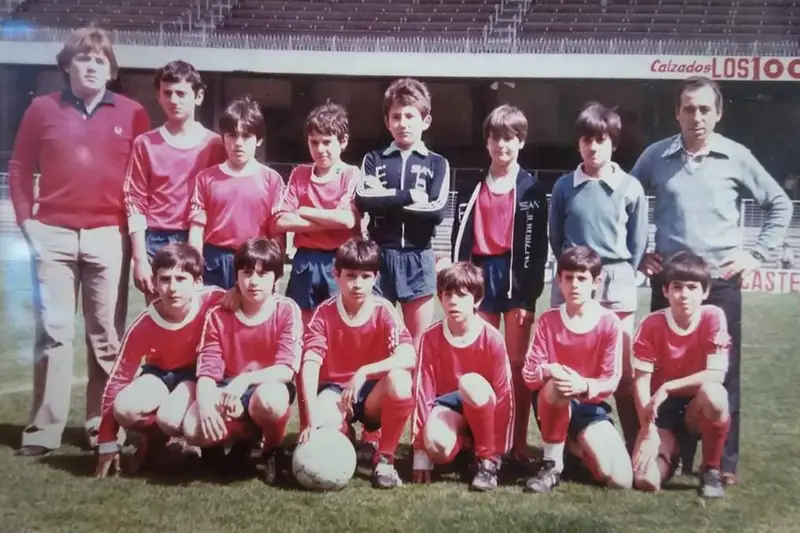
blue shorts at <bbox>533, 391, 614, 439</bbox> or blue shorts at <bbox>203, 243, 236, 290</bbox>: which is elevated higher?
blue shorts at <bbox>203, 243, 236, 290</bbox>

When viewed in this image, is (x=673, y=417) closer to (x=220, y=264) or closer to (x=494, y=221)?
(x=494, y=221)

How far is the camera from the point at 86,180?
2.02 m

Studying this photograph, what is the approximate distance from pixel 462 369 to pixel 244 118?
32.5 inches

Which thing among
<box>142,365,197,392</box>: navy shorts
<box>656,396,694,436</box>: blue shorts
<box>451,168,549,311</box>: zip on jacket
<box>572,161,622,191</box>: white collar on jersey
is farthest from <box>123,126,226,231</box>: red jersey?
<box>656,396,694,436</box>: blue shorts

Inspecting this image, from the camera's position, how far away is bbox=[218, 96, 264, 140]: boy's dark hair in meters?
2.00

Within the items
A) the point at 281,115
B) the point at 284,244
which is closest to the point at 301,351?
the point at 284,244

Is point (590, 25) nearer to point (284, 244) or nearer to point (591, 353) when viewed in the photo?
point (591, 353)

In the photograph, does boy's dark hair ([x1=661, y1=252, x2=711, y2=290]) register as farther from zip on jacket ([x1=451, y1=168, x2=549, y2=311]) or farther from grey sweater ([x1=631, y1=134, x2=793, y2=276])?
zip on jacket ([x1=451, y1=168, x2=549, y2=311])

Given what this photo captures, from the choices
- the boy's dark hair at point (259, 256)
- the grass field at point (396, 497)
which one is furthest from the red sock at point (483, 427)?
the boy's dark hair at point (259, 256)

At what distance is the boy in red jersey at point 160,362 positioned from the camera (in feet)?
6.45

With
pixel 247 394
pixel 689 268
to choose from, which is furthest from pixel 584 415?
pixel 247 394

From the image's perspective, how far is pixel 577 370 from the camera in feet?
6.48

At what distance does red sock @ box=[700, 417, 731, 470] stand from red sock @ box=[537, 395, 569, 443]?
1.10 feet

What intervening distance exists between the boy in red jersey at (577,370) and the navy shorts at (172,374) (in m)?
0.84
